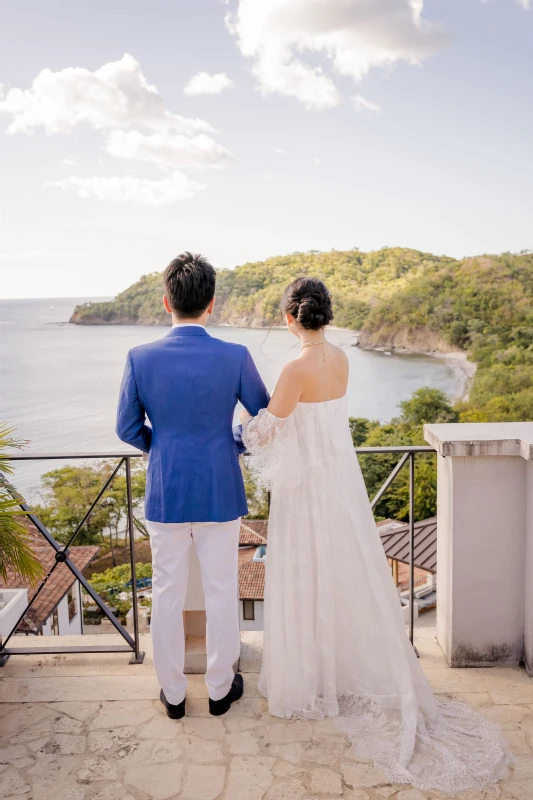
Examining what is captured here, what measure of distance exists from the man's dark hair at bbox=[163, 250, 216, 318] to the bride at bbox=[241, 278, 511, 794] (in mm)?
292

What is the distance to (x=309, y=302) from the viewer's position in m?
2.09

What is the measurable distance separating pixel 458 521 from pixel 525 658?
0.59 m

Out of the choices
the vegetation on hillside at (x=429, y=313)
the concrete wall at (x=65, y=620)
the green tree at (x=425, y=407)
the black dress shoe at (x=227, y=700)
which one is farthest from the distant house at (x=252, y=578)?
the green tree at (x=425, y=407)

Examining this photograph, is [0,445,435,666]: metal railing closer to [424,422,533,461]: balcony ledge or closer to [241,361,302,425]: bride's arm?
[424,422,533,461]: balcony ledge

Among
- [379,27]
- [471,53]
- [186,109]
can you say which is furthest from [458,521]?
[186,109]

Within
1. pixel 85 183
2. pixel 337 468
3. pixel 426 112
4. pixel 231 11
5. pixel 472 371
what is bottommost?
pixel 472 371

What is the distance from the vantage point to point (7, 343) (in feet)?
226

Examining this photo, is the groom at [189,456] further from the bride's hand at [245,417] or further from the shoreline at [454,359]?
the shoreline at [454,359]

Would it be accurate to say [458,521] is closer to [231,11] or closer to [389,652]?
[389,652]

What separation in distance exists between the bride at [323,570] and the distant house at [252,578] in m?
12.0

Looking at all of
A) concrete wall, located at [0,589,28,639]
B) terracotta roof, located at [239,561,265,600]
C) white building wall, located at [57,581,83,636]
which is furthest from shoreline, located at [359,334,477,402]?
concrete wall, located at [0,589,28,639]

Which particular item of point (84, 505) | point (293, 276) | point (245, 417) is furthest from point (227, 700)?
point (84, 505)

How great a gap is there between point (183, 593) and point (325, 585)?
482mm

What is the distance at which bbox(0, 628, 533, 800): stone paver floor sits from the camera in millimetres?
1848
